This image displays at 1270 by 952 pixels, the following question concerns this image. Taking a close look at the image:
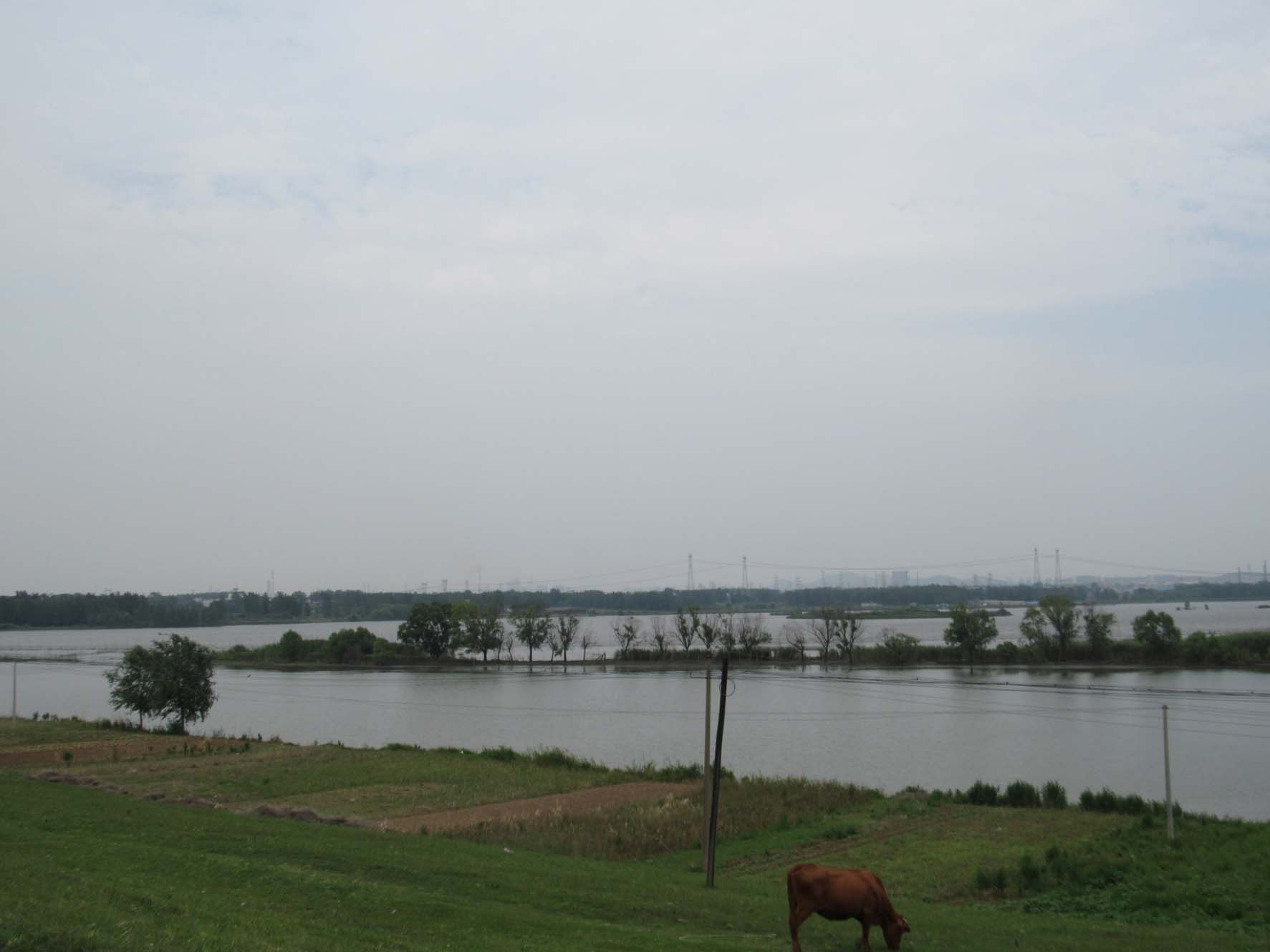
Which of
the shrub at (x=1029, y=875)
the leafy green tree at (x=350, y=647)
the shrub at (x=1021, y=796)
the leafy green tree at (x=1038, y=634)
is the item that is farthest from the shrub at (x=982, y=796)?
the leafy green tree at (x=350, y=647)

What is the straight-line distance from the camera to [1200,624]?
120312 millimetres

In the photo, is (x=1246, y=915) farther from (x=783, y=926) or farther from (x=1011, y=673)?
(x=1011, y=673)

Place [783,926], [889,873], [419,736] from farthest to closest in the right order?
[419,736]
[889,873]
[783,926]

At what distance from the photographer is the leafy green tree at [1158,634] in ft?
229

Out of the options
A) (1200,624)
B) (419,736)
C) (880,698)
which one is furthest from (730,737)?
(1200,624)

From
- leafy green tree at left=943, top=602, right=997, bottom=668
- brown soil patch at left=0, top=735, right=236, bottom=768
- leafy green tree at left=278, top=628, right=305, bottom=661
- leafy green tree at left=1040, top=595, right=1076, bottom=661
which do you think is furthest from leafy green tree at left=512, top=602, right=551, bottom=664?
brown soil patch at left=0, top=735, right=236, bottom=768

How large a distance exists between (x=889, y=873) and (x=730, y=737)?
27492 mm

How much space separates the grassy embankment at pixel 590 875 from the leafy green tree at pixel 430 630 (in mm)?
70507

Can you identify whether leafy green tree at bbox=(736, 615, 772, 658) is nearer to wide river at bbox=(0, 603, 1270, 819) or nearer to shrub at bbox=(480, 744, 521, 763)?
wide river at bbox=(0, 603, 1270, 819)

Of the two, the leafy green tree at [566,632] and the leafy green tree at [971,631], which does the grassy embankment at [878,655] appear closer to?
the leafy green tree at [971,631]

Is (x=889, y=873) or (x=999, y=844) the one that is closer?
(x=889, y=873)

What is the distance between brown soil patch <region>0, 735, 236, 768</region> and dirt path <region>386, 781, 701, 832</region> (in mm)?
13800

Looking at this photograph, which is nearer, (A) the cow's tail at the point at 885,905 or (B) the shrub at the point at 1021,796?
(A) the cow's tail at the point at 885,905

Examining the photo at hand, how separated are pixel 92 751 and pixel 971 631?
62713mm
